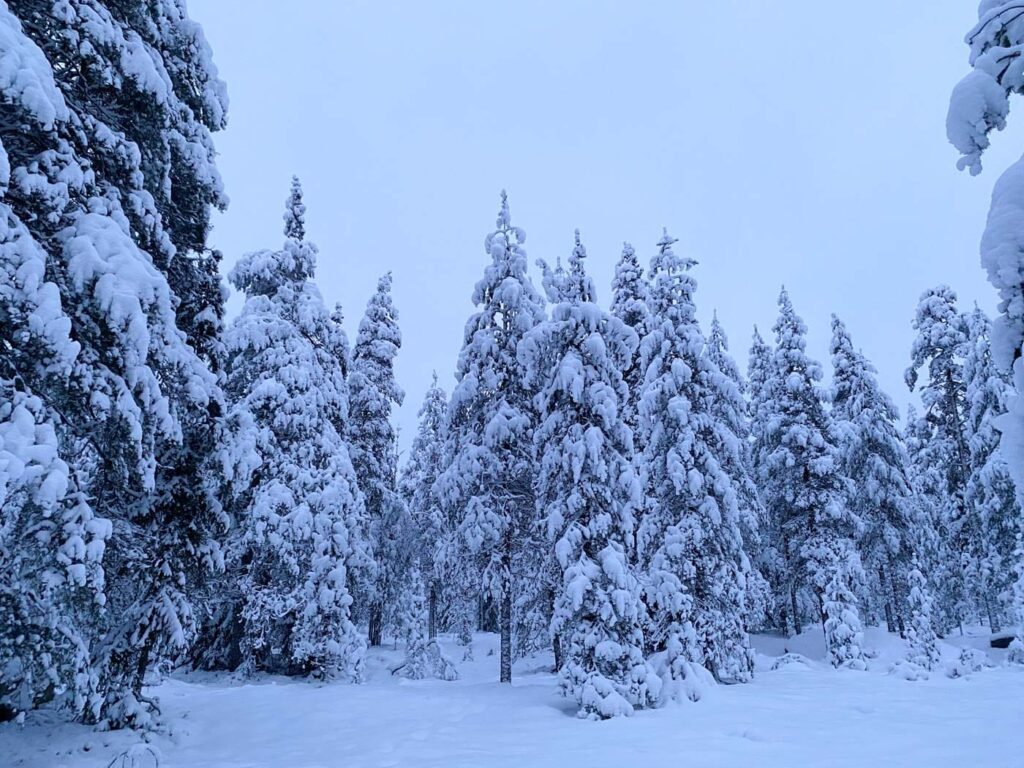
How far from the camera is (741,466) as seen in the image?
20.6m

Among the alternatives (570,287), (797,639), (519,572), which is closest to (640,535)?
(519,572)

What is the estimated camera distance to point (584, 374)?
52.6 feet

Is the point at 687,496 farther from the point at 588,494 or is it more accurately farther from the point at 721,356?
the point at 721,356

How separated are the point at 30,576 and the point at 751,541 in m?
24.1

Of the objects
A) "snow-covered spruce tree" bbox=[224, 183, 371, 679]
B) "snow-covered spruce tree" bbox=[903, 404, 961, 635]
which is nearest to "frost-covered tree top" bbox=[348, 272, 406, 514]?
"snow-covered spruce tree" bbox=[224, 183, 371, 679]

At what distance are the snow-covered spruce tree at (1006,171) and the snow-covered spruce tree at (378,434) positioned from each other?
2317cm

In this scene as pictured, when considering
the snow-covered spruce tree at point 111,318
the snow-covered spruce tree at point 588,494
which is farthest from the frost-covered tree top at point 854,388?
the snow-covered spruce tree at point 111,318

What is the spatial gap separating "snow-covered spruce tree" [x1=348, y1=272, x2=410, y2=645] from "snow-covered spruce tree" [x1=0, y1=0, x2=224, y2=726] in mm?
15346

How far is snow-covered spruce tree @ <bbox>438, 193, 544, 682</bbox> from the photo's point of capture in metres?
18.0

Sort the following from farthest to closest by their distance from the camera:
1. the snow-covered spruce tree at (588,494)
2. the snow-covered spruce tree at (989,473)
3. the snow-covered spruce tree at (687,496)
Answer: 1. the snow-covered spruce tree at (989,473)
2. the snow-covered spruce tree at (687,496)
3. the snow-covered spruce tree at (588,494)

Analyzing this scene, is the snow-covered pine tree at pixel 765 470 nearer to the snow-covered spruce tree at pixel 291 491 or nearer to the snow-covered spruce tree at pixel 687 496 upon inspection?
the snow-covered spruce tree at pixel 687 496

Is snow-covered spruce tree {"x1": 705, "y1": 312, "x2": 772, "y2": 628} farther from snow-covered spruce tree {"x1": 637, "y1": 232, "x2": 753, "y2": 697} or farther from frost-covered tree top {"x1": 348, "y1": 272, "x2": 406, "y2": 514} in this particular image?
frost-covered tree top {"x1": 348, "y1": 272, "x2": 406, "y2": 514}

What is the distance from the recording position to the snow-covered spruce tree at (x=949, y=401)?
27259 millimetres

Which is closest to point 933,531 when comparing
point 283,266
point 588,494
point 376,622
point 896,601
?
point 896,601
